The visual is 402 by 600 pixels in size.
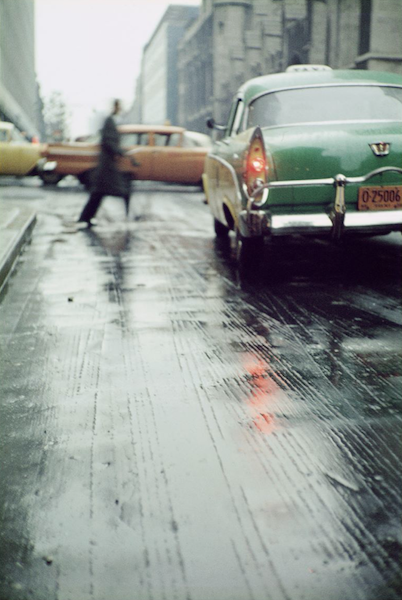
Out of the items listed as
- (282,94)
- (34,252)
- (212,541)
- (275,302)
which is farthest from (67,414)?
(34,252)

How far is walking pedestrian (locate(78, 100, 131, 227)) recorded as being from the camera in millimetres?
12680

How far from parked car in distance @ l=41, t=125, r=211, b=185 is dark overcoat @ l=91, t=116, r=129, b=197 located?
27.6 ft

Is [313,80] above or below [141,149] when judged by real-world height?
above

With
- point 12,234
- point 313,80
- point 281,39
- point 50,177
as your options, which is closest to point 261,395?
point 313,80

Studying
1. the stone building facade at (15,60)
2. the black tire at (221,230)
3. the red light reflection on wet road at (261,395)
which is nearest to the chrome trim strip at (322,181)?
the red light reflection on wet road at (261,395)

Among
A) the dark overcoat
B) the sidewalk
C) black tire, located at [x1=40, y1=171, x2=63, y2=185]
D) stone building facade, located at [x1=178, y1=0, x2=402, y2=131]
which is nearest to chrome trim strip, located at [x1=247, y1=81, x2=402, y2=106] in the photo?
the sidewalk

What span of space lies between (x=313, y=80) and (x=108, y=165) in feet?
17.7

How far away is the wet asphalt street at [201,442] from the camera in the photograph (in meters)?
2.31

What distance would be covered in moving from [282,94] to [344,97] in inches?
22.3

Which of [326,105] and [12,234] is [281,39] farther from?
[326,105]

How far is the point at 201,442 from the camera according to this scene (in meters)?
3.30

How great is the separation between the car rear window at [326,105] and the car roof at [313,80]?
0.10 meters

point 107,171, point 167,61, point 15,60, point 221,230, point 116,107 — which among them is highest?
point 167,61

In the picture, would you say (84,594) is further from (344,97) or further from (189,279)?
(344,97)
